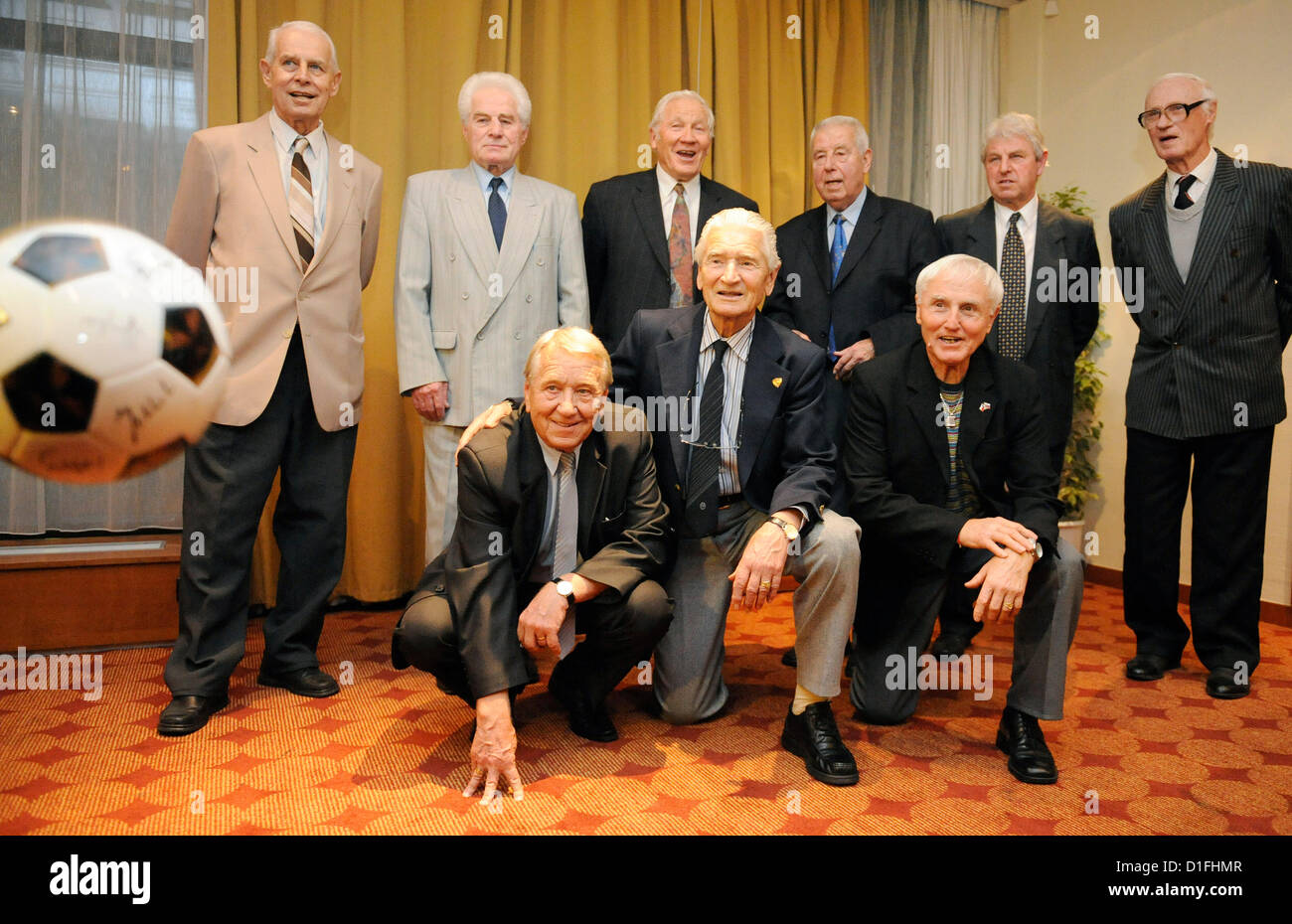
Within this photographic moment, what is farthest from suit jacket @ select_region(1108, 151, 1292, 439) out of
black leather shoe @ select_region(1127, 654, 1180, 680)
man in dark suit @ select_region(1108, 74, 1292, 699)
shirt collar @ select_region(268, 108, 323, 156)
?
shirt collar @ select_region(268, 108, 323, 156)

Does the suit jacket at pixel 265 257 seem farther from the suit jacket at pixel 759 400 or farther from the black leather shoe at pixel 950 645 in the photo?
the black leather shoe at pixel 950 645

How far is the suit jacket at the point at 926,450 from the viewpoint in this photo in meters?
2.26

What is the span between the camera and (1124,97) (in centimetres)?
422

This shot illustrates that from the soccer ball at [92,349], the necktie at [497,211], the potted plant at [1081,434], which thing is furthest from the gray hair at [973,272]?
the potted plant at [1081,434]

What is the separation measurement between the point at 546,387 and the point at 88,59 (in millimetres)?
1850

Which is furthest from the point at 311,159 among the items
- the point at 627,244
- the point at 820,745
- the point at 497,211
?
the point at 820,745

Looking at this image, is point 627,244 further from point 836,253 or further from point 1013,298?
point 1013,298

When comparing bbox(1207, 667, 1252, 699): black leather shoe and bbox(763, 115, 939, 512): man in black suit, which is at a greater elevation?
bbox(763, 115, 939, 512): man in black suit

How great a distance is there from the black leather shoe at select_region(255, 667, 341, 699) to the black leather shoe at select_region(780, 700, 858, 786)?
1.26 m

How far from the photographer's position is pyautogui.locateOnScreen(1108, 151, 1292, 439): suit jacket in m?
2.76

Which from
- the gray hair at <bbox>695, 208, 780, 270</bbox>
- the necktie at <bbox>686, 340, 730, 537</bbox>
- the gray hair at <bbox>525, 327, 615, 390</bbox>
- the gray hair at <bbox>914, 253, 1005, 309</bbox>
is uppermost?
the gray hair at <bbox>695, 208, 780, 270</bbox>

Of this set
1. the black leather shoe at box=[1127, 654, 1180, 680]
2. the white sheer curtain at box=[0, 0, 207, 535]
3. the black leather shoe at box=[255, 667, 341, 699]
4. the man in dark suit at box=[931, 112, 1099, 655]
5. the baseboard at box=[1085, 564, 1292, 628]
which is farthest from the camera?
the baseboard at box=[1085, 564, 1292, 628]

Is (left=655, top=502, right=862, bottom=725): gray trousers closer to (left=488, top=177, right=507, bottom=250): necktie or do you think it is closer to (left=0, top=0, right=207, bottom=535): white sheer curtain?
(left=488, top=177, right=507, bottom=250): necktie
